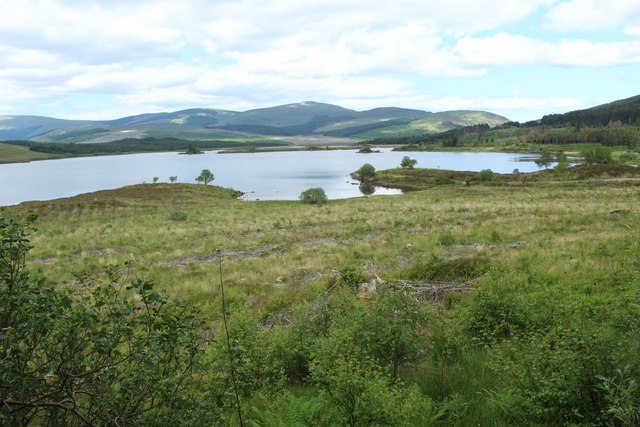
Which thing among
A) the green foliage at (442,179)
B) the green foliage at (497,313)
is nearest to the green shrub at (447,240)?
the green foliage at (497,313)

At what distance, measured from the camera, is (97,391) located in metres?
3.35

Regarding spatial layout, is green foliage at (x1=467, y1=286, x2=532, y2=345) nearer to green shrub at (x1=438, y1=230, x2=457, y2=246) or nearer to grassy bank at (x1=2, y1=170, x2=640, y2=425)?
grassy bank at (x1=2, y1=170, x2=640, y2=425)

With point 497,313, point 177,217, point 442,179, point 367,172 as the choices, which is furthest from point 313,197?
point 367,172

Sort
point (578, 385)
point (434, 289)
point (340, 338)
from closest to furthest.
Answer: point (578, 385) < point (340, 338) < point (434, 289)

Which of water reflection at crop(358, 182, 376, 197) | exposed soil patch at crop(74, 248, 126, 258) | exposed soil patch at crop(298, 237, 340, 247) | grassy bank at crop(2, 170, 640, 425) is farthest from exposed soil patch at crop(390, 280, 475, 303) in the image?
water reflection at crop(358, 182, 376, 197)

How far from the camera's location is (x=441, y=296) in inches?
394

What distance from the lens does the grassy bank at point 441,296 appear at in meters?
4.56

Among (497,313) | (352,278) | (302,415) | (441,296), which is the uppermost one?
(302,415)

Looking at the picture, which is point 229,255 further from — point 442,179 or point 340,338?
point 442,179

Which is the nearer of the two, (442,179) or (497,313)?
(497,313)

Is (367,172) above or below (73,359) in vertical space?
below

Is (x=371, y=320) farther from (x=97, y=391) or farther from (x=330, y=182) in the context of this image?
(x=330, y=182)

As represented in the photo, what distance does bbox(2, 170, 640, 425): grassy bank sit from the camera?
15.0 ft

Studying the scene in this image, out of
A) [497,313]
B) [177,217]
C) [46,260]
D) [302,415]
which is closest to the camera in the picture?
[302,415]
